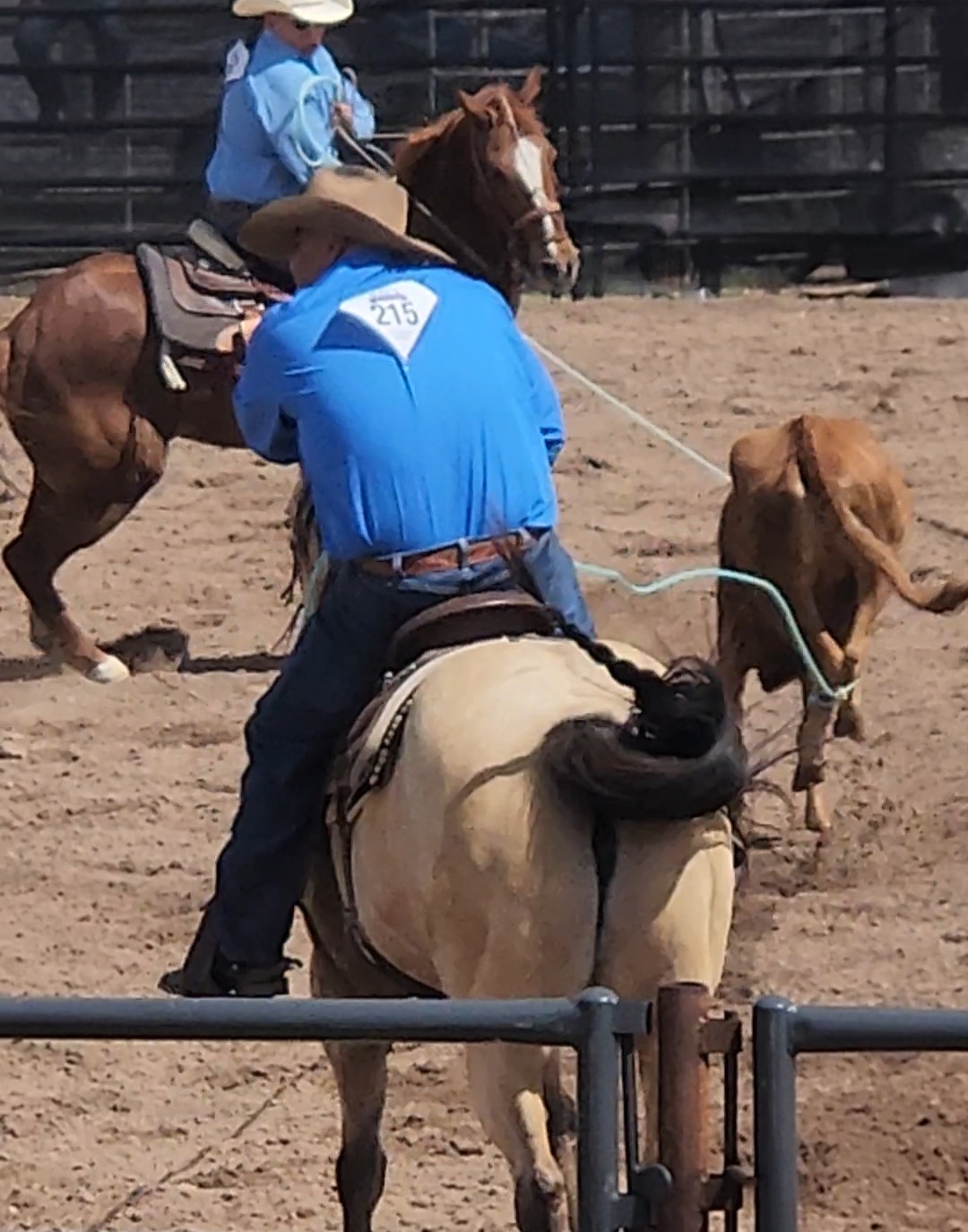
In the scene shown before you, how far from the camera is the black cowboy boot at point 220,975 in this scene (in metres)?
4.54

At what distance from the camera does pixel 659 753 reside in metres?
3.67

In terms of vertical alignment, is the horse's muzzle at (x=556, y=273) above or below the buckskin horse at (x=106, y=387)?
above

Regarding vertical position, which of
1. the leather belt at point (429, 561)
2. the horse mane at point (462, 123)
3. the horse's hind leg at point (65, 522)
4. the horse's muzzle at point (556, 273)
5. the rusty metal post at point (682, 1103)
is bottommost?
the horse's hind leg at point (65, 522)

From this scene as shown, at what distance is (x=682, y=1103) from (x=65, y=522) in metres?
6.46

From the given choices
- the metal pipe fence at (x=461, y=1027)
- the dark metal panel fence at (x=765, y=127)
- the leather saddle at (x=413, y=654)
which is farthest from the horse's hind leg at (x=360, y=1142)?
the dark metal panel fence at (x=765, y=127)

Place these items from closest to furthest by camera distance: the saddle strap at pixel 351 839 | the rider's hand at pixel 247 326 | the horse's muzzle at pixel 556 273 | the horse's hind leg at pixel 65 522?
the saddle strap at pixel 351 839 → the horse's muzzle at pixel 556 273 → the rider's hand at pixel 247 326 → the horse's hind leg at pixel 65 522

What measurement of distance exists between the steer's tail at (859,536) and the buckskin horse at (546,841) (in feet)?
8.34

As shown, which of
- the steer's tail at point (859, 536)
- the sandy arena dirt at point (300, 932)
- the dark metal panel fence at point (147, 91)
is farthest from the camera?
the dark metal panel fence at point (147, 91)

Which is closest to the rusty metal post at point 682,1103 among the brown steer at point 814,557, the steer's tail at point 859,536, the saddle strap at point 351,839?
the saddle strap at point 351,839

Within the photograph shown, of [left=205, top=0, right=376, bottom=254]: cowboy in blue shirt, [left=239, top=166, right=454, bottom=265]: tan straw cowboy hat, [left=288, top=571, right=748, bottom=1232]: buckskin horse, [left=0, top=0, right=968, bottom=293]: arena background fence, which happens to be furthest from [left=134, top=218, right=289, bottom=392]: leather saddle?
[left=0, top=0, right=968, bottom=293]: arena background fence

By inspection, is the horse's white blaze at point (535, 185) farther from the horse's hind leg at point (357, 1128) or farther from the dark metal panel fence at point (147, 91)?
the dark metal panel fence at point (147, 91)

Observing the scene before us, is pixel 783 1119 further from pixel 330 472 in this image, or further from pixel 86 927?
pixel 86 927

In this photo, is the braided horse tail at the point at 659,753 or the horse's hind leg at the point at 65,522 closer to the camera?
the braided horse tail at the point at 659,753

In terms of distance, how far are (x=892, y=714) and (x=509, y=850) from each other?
4.19 m
